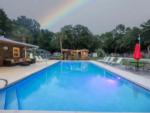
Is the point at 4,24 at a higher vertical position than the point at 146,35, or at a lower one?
higher

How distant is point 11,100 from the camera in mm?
5520

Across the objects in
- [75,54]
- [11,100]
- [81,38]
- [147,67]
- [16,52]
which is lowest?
[11,100]

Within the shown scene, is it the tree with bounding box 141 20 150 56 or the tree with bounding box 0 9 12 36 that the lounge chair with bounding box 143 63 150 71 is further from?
the tree with bounding box 0 9 12 36

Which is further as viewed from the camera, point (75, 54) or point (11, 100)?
point (75, 54)

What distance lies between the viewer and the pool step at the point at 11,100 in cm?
483

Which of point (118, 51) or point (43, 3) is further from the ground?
point (43, 3)

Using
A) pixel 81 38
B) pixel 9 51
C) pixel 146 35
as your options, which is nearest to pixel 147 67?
pixel 9 51

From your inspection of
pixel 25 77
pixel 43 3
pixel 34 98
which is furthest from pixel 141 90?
pixel 43 3

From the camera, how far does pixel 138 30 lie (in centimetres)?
3356

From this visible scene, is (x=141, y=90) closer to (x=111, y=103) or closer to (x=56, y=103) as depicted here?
(x=111, y=103)

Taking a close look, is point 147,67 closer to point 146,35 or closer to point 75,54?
point 75,54

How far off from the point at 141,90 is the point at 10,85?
409 cm

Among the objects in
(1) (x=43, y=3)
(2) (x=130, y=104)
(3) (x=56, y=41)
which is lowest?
(2) (x=130, y=104)

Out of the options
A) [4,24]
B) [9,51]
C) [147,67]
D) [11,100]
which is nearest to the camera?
[11,100]
